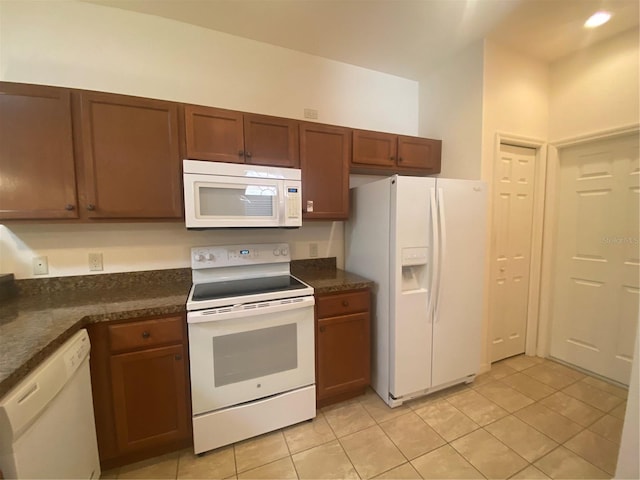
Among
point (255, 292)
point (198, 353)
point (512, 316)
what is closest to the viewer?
point (198, 353)

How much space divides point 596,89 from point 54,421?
4.04 m

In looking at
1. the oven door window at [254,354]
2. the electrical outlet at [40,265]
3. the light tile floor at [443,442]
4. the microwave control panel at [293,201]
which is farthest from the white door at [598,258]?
the electrical outlet at [40,265]

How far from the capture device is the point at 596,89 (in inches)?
85.1

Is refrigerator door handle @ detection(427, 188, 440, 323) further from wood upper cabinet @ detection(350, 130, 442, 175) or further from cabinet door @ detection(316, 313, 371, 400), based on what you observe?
wood upper cabinet @ detection(350, 130, 442, 175)

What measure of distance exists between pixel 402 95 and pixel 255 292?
8.29 feet

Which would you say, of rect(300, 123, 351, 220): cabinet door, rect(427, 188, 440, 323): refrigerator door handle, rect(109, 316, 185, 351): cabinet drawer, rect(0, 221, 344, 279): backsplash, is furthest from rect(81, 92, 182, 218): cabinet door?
rect(427, 188, 440, 323): refrigerator door handle

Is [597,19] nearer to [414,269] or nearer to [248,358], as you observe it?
[414,269]

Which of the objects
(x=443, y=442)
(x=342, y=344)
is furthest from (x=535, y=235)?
(x=342, y=344)

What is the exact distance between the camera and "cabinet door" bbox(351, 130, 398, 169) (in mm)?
2213

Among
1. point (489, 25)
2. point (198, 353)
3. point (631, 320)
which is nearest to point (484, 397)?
point (631, 320)

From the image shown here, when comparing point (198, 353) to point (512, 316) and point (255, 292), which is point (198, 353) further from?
point (512, 316)

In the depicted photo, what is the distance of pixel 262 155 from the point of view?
1.89 m

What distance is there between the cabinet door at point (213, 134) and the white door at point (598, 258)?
2.93m

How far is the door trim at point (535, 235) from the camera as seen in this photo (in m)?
2.34
